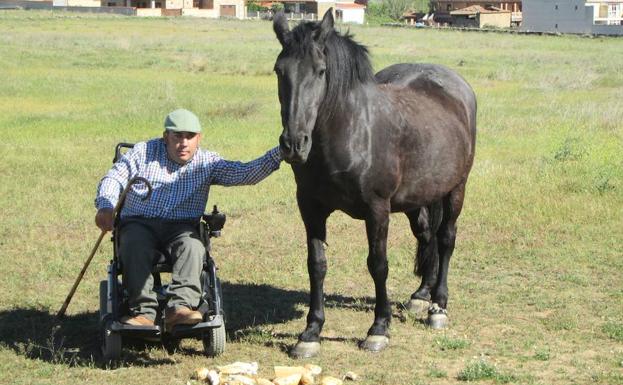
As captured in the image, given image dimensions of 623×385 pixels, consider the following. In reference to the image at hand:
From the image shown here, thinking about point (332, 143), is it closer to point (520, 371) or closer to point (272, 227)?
point (520, 371)

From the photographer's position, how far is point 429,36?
A: 66000 millimetres

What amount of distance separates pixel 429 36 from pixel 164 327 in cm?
6144

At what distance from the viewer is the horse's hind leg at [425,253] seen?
7.96 metres

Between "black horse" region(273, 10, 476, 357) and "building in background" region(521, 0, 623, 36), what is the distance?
91802mm

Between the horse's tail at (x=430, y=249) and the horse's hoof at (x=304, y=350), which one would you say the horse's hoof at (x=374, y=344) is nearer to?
the horse's hoof at (x=304, y=350)

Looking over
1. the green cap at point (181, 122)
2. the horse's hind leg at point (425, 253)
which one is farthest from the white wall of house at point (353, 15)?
the green cap at point (181, 122)

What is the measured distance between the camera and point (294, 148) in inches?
231

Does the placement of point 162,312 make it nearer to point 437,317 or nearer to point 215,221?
point 215,221

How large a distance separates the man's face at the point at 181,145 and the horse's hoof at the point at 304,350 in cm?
145

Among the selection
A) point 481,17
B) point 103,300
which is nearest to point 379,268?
point 103,300

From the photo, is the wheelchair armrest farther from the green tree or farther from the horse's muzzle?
the green tree

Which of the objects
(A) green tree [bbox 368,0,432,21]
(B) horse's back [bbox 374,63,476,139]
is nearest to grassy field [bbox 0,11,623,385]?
(B) horse's back [bbox 374,63,476,139]

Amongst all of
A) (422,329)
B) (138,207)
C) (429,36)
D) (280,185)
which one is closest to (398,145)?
(422,329)

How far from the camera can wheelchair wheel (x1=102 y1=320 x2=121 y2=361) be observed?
20.4 ft
